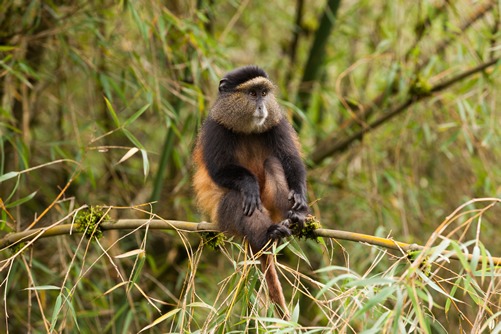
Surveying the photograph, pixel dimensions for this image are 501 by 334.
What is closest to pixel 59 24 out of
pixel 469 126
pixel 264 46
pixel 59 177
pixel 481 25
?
pixel 59 177

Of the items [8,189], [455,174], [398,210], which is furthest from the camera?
[455,174]

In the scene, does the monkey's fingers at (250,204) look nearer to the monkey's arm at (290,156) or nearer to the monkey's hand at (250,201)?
the monkey's hand at (250,201)

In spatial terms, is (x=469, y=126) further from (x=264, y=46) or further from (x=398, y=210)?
(x=264, y=46)

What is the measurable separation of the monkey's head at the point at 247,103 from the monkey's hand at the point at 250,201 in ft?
1.46

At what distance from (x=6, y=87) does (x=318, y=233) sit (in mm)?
2435

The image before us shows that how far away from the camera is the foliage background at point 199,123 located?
4363mm

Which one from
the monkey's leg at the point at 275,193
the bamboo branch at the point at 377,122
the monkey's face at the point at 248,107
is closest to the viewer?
the monkey's leg at the point at 275,193

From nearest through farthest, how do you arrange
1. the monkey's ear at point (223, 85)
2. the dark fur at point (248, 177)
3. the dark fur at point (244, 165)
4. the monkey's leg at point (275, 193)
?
the dark fur at point (248, 177)
the dark fur at point (244, 165)
the monkey's leg at point (275, 193)
the monkey's ear at point (223, 85)

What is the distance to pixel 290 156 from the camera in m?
3.79

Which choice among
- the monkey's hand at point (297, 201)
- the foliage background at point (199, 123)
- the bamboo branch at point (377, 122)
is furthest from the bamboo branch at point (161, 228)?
the bamboo branch at point (377, 122)

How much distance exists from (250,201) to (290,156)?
18.8 inches

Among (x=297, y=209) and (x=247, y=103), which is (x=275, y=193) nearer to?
(x=297, y=209)

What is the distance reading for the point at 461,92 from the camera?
15.6 feet

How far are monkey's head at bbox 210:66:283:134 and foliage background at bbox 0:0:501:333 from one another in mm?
298
